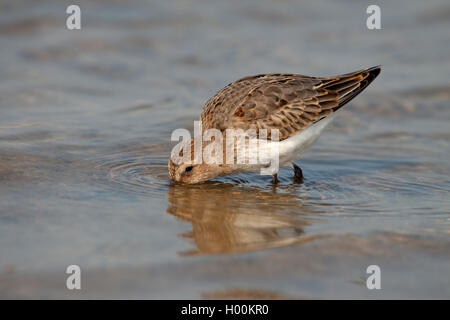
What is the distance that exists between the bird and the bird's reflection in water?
24 cm

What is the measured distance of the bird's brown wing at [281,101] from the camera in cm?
727

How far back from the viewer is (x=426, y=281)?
4867 millimetres

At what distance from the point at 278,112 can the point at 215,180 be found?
43.5 inches

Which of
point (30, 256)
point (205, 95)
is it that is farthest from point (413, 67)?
point (30, 256)

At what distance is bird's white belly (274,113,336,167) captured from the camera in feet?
23.8

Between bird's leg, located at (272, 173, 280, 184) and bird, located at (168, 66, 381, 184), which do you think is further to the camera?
bird's leg, located at (272, 173, 280, 184)

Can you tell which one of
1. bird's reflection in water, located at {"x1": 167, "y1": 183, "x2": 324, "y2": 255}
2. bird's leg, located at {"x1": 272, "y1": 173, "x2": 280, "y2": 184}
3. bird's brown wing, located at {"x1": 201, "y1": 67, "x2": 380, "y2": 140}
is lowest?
bird's reflection in water, located at {"x1": 167, "y1": 183, "x2": 324, "y2": 255}

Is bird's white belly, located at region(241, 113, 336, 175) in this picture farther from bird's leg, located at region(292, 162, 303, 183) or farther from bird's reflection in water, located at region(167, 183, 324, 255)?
bird's reflection in water, located at region(167, 183, 324, 255)

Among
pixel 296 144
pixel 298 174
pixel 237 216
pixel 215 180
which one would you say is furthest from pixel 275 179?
pixel 237 216

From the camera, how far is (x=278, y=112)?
739 cm

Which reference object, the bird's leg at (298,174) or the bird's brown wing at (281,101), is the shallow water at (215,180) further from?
the bird's brown wing at (281,101)

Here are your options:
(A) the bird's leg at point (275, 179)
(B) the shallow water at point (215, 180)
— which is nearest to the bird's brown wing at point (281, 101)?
(A) the bird's leg at point (275, 179)

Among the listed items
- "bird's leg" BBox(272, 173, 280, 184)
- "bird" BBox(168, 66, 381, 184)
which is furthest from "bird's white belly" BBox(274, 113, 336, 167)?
"bird's leg" BBox(272, 173, 280, 184)

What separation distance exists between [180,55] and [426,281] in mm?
7441
